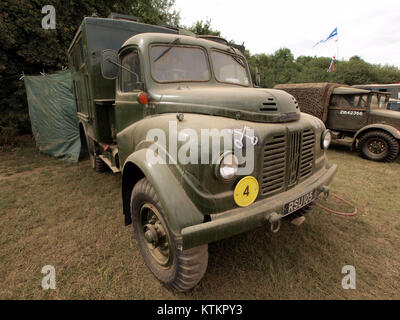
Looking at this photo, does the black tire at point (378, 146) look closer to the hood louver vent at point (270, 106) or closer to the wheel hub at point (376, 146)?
the wheel hub at point (376, 146)

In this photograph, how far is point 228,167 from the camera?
1.71 meters

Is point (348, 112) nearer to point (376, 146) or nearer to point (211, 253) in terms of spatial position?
point (376, 146)

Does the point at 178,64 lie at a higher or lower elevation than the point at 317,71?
lower

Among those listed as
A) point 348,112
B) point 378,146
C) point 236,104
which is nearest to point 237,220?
point 236,104

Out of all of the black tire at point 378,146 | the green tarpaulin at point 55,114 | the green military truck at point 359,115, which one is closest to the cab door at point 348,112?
the green military truck at point 359,115

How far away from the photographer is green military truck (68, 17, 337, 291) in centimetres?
172

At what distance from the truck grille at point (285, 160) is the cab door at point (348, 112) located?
19.9 feet

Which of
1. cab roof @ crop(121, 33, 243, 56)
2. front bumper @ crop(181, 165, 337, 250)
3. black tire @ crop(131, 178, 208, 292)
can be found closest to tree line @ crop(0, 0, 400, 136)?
cab roof @ crop(121, 33, 243, 56)

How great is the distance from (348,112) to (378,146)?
1.39 metres

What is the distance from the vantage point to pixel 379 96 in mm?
7191

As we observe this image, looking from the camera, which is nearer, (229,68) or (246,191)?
(246,191)

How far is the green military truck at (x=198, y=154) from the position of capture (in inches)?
67.7

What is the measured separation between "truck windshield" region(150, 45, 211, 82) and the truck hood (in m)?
0.43
